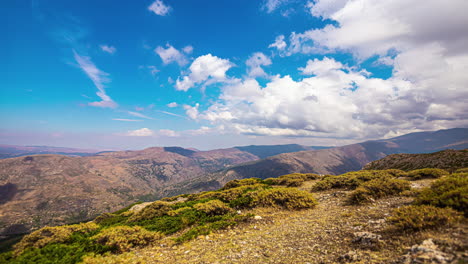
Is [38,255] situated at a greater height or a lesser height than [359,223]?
lesser

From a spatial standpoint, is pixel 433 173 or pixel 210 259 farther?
pixel 433 173

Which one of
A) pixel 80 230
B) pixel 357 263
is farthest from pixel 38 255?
pixel 357 263

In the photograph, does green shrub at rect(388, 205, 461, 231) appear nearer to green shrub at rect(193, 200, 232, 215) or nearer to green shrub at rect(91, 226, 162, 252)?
green shrub at rect(193, 200, 232, 215)

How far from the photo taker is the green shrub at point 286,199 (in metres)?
15.5

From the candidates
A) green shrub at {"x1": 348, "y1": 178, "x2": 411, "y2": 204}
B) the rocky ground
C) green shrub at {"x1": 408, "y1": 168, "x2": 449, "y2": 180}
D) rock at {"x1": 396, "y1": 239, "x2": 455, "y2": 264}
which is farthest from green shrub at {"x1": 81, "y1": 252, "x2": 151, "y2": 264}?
green shrub at {"x1": 408, "y1": 168, "x2": 449, "y2": 180}

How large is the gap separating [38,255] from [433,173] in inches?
1289

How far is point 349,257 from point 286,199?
903 cm

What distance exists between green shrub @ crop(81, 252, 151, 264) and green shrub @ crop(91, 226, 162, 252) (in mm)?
801

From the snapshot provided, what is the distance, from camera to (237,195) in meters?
20.6

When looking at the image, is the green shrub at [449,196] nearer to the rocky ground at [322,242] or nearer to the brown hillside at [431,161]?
the rocky ground at [322,242]

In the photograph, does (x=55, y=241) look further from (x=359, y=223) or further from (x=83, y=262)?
(x=359, y=223)

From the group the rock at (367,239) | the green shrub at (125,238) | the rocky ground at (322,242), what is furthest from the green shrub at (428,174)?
the green shrub at (125,238)

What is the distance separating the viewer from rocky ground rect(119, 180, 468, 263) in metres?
6.29

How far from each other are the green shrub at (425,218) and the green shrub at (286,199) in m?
7.21
